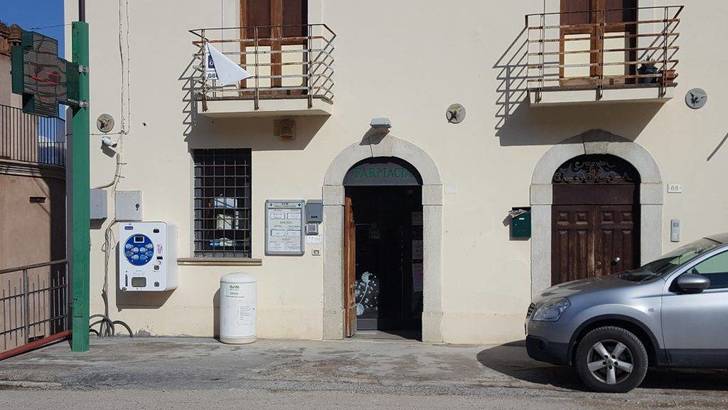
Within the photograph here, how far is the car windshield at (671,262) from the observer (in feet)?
25.4

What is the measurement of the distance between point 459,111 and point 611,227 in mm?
2661

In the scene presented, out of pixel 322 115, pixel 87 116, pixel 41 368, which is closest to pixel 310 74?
pixel 322 115

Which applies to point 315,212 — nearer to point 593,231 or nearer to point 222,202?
point 222,202

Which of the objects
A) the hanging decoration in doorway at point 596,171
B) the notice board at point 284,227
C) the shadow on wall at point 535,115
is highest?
the shadow on wall at point 535,115

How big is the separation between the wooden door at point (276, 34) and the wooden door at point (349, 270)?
6.63 feet

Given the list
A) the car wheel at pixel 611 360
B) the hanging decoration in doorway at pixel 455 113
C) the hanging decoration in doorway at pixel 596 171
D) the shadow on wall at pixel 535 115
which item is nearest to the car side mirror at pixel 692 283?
the car wheel at pixel 611 360

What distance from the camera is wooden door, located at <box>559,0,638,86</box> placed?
10227 mm

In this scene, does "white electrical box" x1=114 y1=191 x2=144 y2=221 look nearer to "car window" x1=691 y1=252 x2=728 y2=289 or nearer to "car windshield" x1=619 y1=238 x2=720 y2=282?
"car windshield" x1=619 y1=238 x2=720 y2=282

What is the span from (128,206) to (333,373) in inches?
179

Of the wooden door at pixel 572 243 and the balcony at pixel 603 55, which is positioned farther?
the wooden door at pixel 572 243

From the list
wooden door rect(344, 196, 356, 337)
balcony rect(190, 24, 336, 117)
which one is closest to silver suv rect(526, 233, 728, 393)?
wooden door rect(344, 196, 356, 337)

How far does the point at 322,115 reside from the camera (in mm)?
10805

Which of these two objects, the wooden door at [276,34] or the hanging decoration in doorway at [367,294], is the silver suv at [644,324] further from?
the wooden door at [276,34]

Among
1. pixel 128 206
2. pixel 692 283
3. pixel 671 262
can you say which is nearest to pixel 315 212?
pixel 128 206
